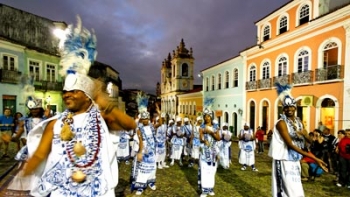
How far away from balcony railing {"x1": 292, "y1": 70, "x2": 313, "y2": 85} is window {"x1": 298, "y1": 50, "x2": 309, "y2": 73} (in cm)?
41

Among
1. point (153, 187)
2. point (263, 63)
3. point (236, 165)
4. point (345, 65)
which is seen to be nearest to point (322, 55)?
point (345, 65)

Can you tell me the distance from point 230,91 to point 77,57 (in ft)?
77.1

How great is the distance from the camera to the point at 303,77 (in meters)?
15.1

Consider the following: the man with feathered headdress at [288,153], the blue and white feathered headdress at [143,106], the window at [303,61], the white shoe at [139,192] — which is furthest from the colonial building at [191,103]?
the man with feathered headdress at [288,153]

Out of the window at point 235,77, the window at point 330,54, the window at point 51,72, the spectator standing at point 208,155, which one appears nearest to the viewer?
the spectator standing at point 208,155

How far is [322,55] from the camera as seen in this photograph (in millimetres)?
13922

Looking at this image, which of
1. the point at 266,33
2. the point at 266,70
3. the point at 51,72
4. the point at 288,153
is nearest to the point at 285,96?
the point at 288,153

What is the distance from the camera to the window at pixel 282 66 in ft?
56.6

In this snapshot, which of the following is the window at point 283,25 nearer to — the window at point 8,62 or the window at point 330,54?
Answer: the window at point 330,54

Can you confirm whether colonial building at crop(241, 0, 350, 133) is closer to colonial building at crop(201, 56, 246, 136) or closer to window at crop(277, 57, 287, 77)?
window at crop(277, 57, 287, 77)

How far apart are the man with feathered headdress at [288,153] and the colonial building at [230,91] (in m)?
18.3

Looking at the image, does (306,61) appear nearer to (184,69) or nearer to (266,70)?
(266,70)

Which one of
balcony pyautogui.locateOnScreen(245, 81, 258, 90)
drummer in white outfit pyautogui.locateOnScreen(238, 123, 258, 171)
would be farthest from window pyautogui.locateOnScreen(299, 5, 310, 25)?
drummer in white outfit pyautogui.locateOnScreen(238, 123, 258, 171)

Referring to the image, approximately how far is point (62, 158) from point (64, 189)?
11.5 inches
